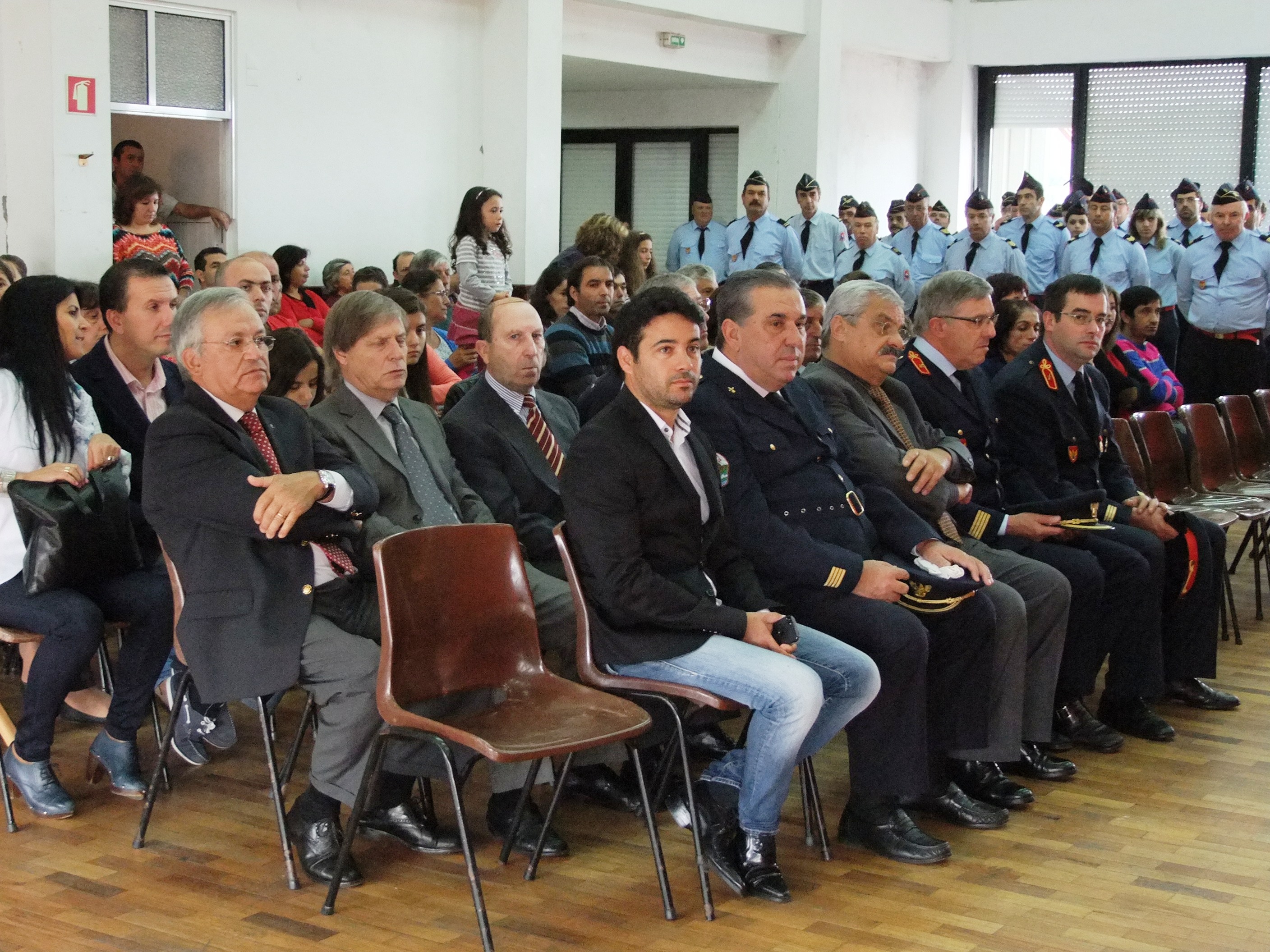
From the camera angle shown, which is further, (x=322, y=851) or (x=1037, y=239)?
(x=1037, y=239)

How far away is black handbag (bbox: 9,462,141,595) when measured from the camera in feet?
11.3

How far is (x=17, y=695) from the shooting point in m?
4.34

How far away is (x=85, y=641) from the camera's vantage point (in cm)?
346

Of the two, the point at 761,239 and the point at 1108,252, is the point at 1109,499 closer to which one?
the point at 1108,252

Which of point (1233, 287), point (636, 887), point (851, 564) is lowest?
point (636, 887)

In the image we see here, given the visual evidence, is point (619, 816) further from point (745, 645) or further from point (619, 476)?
point (619, 476)

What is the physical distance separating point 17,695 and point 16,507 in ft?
3.56

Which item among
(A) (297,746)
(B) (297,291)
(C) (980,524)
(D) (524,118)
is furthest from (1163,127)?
(A) (297,746)

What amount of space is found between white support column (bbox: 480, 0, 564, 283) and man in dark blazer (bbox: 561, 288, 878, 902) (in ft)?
21.0

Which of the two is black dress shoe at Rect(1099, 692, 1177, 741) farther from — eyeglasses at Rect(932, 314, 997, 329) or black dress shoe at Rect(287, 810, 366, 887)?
black dress shoe at Rect(287, 810, 366, 887)

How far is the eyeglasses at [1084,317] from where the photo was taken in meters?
A: 4.53

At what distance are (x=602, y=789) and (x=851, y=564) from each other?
859 millimetres

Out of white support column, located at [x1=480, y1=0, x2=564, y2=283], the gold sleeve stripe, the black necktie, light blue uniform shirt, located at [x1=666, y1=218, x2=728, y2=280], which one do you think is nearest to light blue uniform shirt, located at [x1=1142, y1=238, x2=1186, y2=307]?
the black necktie

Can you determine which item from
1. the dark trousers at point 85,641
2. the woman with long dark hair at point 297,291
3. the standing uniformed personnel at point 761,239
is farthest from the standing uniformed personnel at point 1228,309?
the dark trousers at point 85,641
